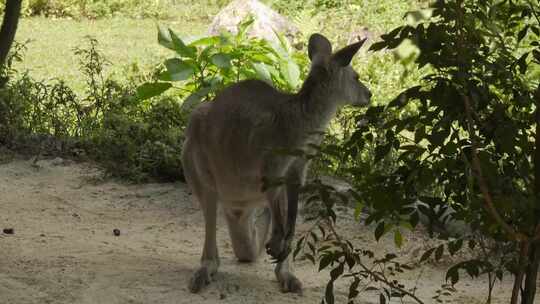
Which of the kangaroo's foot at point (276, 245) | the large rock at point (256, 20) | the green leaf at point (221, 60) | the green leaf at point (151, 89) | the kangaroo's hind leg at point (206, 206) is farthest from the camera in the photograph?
the large rock at point (256, 20)

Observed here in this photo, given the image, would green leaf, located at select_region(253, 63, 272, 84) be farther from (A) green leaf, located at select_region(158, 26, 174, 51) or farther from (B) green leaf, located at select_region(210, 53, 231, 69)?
(A) green leaf, located at select_region(158, 26, 174, 51)

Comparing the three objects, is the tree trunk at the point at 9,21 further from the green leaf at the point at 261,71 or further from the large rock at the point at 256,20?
the large rock at the point at 256,20

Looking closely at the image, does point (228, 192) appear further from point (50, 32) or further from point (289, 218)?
point (50, 32)

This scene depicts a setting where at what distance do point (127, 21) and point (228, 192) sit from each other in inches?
413

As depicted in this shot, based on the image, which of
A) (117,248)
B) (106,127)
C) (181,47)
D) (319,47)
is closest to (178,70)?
(181,47)

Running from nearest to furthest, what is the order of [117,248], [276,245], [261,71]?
[276,245] < [117,248] < [261,71]

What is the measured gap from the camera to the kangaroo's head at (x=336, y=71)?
18.2 ft

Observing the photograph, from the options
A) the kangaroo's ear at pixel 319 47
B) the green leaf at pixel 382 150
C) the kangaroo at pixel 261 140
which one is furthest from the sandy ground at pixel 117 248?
the green leaf at pixel 382 150

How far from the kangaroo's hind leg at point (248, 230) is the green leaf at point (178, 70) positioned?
7.60 feet

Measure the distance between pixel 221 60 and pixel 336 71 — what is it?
2718mm

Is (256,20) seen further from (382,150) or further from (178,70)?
(382,150)

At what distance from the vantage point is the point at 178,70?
831cm

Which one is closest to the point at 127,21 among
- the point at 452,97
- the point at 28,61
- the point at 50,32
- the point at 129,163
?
the point at 50,32

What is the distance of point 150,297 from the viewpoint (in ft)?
17.4
